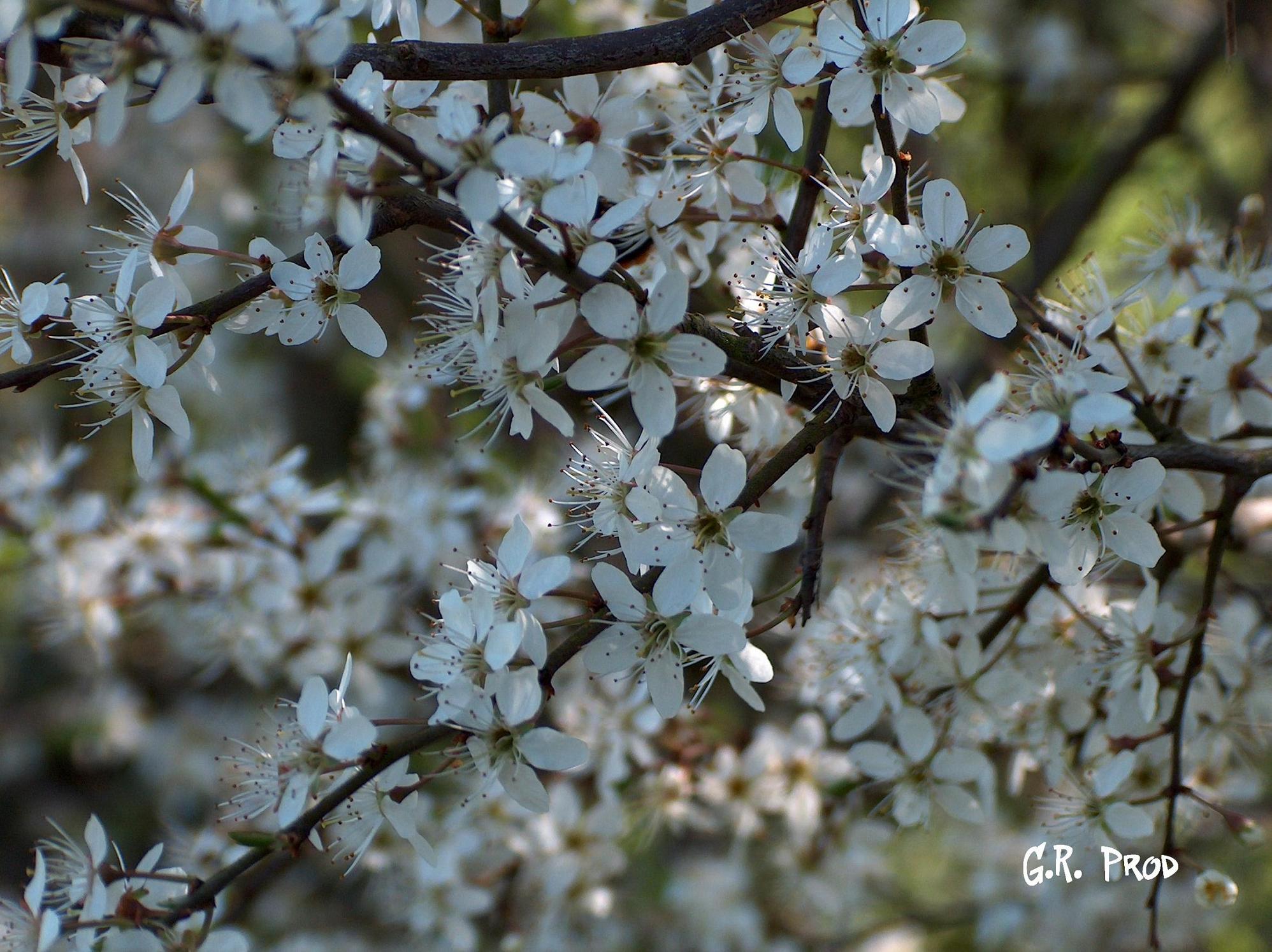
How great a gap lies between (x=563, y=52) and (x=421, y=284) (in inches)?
95.2

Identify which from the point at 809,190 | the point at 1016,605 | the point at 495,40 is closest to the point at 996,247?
the point at 809,190

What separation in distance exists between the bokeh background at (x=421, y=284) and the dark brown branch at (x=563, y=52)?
1.06 m

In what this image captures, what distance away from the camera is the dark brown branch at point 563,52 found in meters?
1.25

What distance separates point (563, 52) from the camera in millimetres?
1266

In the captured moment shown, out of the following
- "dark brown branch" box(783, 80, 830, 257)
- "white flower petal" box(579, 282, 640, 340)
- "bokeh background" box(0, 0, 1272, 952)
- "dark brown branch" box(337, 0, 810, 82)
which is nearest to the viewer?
"white flower petal" box(579, 282, 640, 340)

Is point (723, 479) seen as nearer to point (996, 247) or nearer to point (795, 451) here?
point (795, 451)

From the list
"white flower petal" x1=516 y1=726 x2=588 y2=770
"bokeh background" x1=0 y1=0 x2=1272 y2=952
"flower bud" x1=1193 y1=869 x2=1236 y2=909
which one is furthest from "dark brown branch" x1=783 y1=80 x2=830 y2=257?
"flower bud" x1=1193 y1=869 x2=1236 y2=909

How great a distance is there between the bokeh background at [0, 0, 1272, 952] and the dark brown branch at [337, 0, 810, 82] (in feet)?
3.47

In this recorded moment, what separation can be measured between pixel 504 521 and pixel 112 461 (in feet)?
10.6

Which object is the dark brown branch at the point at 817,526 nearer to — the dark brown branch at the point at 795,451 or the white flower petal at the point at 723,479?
the dark brown branch at the point at 795,451

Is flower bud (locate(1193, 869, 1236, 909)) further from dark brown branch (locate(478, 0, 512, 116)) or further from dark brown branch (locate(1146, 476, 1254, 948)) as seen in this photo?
dark brown branch (locate(478, 0, 512, 116))

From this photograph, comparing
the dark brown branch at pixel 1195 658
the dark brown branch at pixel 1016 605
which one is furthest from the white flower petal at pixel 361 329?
the dark brown branch at pixel 1195 658

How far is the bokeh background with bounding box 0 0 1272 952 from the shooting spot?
9.81 ft

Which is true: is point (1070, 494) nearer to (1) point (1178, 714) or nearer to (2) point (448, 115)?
(1) point (1178, 714)
